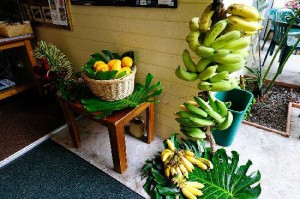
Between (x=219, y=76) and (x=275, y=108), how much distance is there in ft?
6.86

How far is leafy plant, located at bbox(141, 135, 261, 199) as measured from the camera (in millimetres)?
1083

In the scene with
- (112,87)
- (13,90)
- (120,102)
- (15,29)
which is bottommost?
(13,90)

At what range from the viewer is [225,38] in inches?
34.1

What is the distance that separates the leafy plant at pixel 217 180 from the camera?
3.55 feet

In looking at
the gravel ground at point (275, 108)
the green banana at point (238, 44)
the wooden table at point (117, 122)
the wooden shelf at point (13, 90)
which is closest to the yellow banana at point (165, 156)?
the wooden table at point (117, 122)

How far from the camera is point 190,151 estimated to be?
130cm

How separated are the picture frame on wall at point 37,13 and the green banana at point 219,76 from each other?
2.64 metres

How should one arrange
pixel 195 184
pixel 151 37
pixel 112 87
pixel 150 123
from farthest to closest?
pixel 150 123
pixel 151 37
pixel 112 87
pixel 195 184

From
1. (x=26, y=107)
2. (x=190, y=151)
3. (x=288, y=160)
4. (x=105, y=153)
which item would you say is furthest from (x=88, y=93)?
(x=288, y=160)

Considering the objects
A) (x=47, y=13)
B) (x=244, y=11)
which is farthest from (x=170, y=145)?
(x=47, y=13)

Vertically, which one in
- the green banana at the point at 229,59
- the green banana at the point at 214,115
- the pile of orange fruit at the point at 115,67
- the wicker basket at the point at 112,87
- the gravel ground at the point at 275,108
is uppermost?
the green banana at the point at 229,59

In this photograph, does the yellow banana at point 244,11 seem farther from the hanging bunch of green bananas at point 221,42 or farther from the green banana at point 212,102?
the green banana at point 212,102

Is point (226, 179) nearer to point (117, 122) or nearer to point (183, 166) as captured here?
point (183, 166)

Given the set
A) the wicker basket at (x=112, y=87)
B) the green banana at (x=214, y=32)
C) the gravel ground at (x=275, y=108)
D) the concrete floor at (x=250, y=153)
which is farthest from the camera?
the gravel ground at (x=275, y=108)
